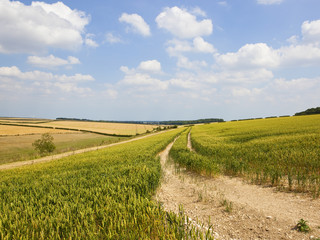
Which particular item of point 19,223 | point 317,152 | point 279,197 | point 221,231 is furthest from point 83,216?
point 317,152

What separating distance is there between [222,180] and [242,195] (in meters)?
2.63

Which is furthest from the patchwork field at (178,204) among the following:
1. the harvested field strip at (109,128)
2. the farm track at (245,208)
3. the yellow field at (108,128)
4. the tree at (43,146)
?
the yellow field at (108,128)

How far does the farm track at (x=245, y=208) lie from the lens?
202 inches

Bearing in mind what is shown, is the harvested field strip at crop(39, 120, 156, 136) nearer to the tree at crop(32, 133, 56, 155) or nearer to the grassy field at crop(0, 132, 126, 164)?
the grassy field at crop(0, 132, 126, 164)

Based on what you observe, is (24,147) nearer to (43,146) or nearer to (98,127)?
(43,146)

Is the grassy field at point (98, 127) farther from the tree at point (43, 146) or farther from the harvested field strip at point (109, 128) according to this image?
the tree at point (43, 146)

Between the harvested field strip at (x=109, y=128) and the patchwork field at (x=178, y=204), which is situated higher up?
the patchwork field at (x=178, y=204)

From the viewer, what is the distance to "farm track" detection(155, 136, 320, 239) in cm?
514

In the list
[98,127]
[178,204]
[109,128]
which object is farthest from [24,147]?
[98,127]

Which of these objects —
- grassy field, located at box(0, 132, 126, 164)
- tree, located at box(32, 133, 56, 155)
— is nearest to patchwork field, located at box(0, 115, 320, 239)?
grassy field, located at box(0, 132, 126, 164)

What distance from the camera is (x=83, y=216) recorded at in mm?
4430

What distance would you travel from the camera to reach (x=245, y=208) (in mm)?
6738

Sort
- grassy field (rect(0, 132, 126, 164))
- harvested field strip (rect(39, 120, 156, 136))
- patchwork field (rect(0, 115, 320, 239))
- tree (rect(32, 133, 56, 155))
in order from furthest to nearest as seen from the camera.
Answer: harvested field strip (rect(39, 120, 156, 136)) → tree (rect(32, 133, 56, 155)) → grassy field (rect(0, 132, 126, 164)) → patchwork field (rect(0, 115, 320, 239))

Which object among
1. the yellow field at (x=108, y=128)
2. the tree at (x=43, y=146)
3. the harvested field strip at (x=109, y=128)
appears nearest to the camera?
the tree at (x=43, y=146)
